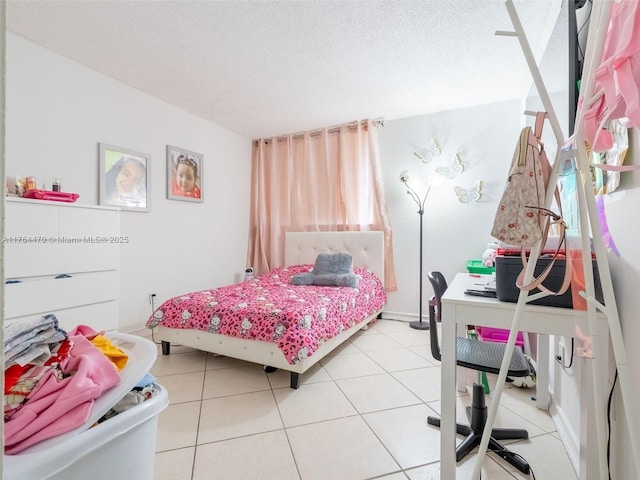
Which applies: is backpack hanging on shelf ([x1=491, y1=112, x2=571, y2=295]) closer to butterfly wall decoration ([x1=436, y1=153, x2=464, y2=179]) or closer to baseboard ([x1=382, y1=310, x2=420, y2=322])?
butterfly wall decoration ([x1=436, y1=153, x2=464, y2=179])

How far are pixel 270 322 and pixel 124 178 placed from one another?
2.14m

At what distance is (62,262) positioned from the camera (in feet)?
6.58

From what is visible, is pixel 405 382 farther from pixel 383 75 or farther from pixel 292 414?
pixel 383 75

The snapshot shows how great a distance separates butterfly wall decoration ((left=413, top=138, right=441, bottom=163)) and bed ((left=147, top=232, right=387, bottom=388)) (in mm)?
1607

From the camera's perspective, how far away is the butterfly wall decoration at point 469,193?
3.20m

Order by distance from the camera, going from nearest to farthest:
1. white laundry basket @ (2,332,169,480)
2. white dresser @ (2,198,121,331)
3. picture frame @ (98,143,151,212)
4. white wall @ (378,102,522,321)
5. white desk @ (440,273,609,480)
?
white laundry basket @ (2,332,169,480) → white desk @ (440,273,609,480) → white dresser @ (2,198,121,331) → picture frame @ (98,143,151,212) → white wall @ (378,102,522,321)

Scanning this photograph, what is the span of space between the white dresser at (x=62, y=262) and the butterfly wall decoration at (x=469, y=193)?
11.1ft

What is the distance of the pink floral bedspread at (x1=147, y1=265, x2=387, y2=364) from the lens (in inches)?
76.0

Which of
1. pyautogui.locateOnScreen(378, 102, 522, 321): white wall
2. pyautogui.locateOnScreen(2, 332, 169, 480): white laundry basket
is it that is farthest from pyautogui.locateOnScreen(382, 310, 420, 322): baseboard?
pyautogui.locateOnScreen(2, 332, 169, 480): white laundry basket

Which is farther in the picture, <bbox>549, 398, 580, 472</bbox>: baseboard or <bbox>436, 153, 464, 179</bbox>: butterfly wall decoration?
<bbox>436, 153, 464, 179</bbox>: butterfly wall decoration

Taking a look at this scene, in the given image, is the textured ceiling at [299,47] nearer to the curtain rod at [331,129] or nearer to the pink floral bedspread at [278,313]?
the curtain rod at [331,129]

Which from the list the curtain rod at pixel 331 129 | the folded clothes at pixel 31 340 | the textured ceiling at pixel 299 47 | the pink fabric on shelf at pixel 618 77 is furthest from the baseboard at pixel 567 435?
the curtain rod at pixel 331 129

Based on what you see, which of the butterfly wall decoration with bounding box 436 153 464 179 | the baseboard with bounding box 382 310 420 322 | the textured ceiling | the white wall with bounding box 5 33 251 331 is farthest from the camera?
the baseboard with bounding box 382 310 420 322

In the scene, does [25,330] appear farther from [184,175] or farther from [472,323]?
[184,175]
